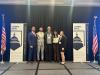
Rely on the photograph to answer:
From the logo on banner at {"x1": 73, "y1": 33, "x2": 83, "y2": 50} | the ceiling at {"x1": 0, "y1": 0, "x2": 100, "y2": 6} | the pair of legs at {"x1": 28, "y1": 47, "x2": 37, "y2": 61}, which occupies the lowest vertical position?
the pair of legs at {"x1": 28, "y1": 47, "x2": 37, "y2": 61}

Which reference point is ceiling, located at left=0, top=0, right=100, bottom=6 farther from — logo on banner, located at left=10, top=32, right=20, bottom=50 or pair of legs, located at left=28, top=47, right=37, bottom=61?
pair of legs, located at left=28, top=47, right=37, bottom=61

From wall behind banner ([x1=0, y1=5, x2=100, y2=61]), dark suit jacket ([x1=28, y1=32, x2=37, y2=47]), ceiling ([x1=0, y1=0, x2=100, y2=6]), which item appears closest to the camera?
dark suit jacket ([x1=28, y1=32, x2=37, y2=47])

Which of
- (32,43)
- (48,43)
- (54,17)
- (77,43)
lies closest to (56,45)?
(48,43)

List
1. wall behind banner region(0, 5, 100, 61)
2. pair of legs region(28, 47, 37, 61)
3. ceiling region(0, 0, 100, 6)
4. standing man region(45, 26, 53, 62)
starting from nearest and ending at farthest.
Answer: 1. pair of legs region(28, 47, 37, 61)
2. standing man region(45, 26, 53, 62)
3. ceiling region(0, 0, 100, 6)
4. wall behind banner region(0, 5, 100, 61)

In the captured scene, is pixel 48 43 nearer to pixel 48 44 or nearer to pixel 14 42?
pixel 48 44

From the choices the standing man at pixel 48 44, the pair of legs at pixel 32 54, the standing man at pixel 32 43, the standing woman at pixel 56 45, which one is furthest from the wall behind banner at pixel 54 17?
the pair of legs at pixel 32 54

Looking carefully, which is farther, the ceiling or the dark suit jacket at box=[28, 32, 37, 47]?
the ceiling

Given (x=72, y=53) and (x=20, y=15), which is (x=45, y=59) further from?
(x=20, y=15)

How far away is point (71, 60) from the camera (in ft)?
41.5

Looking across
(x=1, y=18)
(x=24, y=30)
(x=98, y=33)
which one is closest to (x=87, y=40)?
(x=98, y=33)

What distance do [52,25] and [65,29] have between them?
659 millimetres

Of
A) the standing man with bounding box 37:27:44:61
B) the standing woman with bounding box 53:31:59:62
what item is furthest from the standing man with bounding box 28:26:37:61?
the standing woman with bounding box 53:31:59:62

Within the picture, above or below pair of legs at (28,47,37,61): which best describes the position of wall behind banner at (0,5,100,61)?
above

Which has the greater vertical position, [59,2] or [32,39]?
[59,2]
